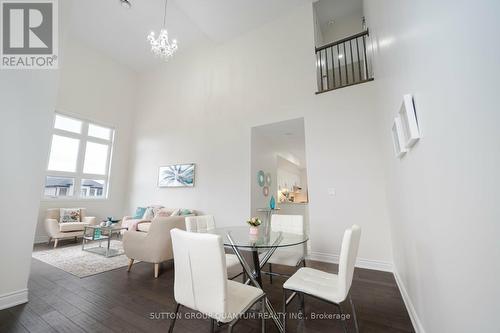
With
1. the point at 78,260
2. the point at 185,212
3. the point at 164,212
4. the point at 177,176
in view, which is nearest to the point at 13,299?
the point at 78,260

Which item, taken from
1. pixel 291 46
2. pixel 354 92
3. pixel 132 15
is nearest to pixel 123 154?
pixel 132 15

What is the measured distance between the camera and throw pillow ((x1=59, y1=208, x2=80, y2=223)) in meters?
4.98

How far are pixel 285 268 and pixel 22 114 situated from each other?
3.83 meters

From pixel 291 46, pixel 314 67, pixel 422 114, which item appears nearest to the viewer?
pixel 422 114

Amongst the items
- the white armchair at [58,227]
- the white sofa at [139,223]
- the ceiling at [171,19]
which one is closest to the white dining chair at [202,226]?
the white sofa at [139,223]

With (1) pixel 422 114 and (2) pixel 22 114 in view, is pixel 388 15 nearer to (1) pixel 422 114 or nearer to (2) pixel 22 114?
(1) pixel 422 114

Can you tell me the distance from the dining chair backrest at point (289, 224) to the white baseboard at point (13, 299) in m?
2.80

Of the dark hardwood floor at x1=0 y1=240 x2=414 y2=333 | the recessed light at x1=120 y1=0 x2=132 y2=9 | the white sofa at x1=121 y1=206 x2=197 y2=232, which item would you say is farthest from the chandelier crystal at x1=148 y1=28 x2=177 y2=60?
the dark hardwood floor at x1=0 y1=240 x2=414 y2=333

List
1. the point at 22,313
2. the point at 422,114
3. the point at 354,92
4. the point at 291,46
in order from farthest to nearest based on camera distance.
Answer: the point at 291,46, the point at 354,92, the point at 22,313, the point at 422,114

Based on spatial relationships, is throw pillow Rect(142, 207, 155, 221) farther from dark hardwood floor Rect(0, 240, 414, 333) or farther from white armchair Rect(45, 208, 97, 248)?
dark hardwood floor Rect(0, 240, 414, 333)

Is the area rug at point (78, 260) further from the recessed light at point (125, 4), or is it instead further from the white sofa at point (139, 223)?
the recessed light at point (125, 4)

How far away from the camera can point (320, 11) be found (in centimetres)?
523

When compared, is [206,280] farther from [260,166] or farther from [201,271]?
[260,166]

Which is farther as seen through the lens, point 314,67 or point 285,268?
point 314,67
